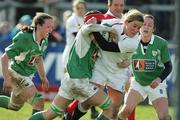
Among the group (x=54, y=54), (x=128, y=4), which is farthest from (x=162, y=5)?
(x=54, y=54)

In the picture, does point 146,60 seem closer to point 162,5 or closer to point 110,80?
point 110,80

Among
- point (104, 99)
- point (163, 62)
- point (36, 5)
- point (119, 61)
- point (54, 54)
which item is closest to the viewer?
point (104, 99)

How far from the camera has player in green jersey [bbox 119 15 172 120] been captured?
10.8 metres

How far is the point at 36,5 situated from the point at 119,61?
501 inches

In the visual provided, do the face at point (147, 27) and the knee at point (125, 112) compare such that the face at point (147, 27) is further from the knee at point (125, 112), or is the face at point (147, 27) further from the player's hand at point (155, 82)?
the knee at point (125, 112)

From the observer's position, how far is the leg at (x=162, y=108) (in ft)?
35.1

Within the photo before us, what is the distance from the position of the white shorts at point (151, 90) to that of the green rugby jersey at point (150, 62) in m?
0.06

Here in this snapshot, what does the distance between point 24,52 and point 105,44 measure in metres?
1.60

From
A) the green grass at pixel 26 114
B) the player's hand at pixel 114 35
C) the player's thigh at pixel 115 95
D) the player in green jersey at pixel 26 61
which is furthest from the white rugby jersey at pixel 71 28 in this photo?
the player's hand at pixel 114 35

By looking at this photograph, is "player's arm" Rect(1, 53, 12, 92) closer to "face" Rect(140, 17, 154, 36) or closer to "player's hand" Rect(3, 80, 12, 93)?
"player's hand" Rect(3, 80, 12, 93)

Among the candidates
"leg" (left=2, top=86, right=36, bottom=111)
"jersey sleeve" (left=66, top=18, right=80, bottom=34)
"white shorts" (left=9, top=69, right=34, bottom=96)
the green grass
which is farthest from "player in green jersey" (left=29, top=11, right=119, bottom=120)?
"jersey sleeve" (left=66, top=18, right=80, bottom=34)

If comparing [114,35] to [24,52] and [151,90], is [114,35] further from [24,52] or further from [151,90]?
[24,52]

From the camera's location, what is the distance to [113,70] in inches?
412

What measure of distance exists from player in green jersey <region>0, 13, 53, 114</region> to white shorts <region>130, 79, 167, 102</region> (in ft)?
4.08
